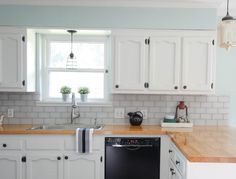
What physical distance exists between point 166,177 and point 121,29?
1852 mm

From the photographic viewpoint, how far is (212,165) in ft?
5.75

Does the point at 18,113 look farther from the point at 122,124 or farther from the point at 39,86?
the point at 122,124

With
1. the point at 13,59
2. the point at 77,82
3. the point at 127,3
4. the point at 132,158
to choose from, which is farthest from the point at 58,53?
the point at 132,158

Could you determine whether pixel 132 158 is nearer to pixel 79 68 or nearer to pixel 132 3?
pixel 79 68

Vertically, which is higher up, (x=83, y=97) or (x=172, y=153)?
(x=83, y=97)

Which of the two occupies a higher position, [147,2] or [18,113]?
[147,2]

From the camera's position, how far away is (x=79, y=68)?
3.36 m

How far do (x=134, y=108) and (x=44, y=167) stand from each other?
1356 mm

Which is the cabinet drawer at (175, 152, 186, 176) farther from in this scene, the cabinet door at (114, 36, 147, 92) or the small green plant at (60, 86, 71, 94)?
the small green plant at (60, 86, 71, 94)

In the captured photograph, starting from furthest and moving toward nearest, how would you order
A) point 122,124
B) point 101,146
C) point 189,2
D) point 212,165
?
point 122,124 → point 189,2 → point 101,146 → point 212,165

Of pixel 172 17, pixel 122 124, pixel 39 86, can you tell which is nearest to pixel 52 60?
pixel 39 86

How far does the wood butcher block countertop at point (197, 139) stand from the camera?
1721mm

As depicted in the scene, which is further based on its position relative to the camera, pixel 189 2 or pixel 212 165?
pixel 189 2

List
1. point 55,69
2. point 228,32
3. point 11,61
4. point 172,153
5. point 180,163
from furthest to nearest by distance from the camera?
point 55,69
point 11,61
point 172,153
point 180,163
point 228,32
